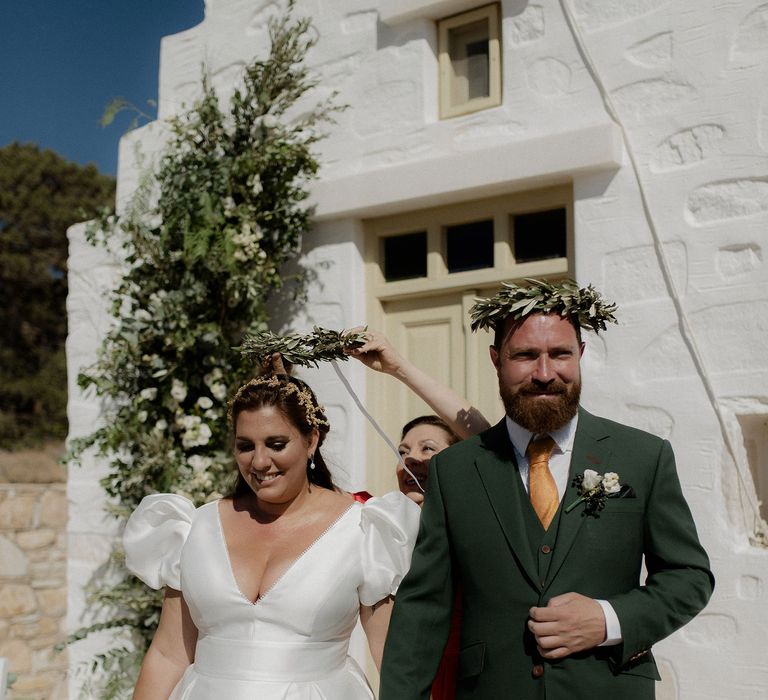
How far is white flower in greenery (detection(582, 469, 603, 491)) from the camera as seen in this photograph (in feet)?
7.22

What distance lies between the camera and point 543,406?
2252mm

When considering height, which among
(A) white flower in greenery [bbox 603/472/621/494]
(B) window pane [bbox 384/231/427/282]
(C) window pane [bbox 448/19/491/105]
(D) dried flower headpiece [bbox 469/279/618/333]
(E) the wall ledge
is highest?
(E) the wall ledge

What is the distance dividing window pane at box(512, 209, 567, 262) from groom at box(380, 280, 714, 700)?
1962mm

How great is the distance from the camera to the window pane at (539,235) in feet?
14.2

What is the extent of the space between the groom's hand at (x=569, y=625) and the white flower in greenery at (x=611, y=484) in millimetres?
247

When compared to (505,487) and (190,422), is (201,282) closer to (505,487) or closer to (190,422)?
(190,422)

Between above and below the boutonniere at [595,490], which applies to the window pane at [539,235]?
above

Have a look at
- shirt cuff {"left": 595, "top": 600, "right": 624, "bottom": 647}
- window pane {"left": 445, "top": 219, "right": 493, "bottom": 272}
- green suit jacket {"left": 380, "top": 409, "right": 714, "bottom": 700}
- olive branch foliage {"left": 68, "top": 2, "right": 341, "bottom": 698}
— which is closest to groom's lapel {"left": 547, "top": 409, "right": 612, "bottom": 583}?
green suit jacket {"left": 380, "top": 409, "right": 714, "bottom": 700}

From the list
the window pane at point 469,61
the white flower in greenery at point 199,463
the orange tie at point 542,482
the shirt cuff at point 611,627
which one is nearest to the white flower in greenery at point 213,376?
the white flower in greenery at point 199,463

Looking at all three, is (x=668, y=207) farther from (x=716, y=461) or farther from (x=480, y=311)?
(x=480, y=311)

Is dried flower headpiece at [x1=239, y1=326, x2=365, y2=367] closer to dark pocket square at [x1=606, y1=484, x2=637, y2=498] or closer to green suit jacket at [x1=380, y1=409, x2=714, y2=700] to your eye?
green suit jacket at [x1=380, y1=409, x2=714, y2=700]

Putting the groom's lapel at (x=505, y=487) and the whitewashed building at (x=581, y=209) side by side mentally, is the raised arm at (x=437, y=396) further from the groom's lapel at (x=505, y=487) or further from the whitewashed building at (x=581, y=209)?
the whitewashed building at (x=581, y=209)

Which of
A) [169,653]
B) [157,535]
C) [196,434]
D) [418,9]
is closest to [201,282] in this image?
[196,434]

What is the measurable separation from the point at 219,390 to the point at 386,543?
2.37 metres
